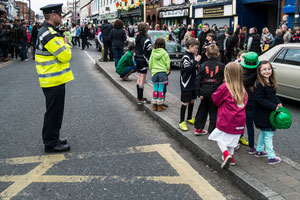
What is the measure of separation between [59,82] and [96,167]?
1.26 m

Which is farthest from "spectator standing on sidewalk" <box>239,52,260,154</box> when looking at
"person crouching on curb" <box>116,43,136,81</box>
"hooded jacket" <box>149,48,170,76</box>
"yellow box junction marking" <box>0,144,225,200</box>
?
"person crouching on curb" <box>116,43,136,81</box>

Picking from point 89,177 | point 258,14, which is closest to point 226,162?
point 89,177

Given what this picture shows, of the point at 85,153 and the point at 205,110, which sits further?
the point at 205,110

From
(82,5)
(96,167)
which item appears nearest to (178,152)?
(96,167)

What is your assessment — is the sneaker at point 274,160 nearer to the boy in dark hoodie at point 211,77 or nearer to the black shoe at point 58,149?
the boy in dark hoodie at point 211,77

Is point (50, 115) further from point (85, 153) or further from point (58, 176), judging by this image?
point (58, 176)

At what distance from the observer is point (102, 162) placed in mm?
4352

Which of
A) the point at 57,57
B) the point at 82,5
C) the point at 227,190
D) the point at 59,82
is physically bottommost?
the point at 227,190

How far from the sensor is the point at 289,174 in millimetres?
3691

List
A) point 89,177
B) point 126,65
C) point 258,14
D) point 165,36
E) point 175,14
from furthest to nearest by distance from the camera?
point 175,14
point 258,14
point 165,36
point 126,65
point 89,177

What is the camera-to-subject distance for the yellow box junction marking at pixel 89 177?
3.57 metres

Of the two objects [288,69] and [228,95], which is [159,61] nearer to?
[228,95]

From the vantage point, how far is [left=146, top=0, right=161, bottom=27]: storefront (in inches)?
1511

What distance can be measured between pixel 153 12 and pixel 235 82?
36.9 meters
